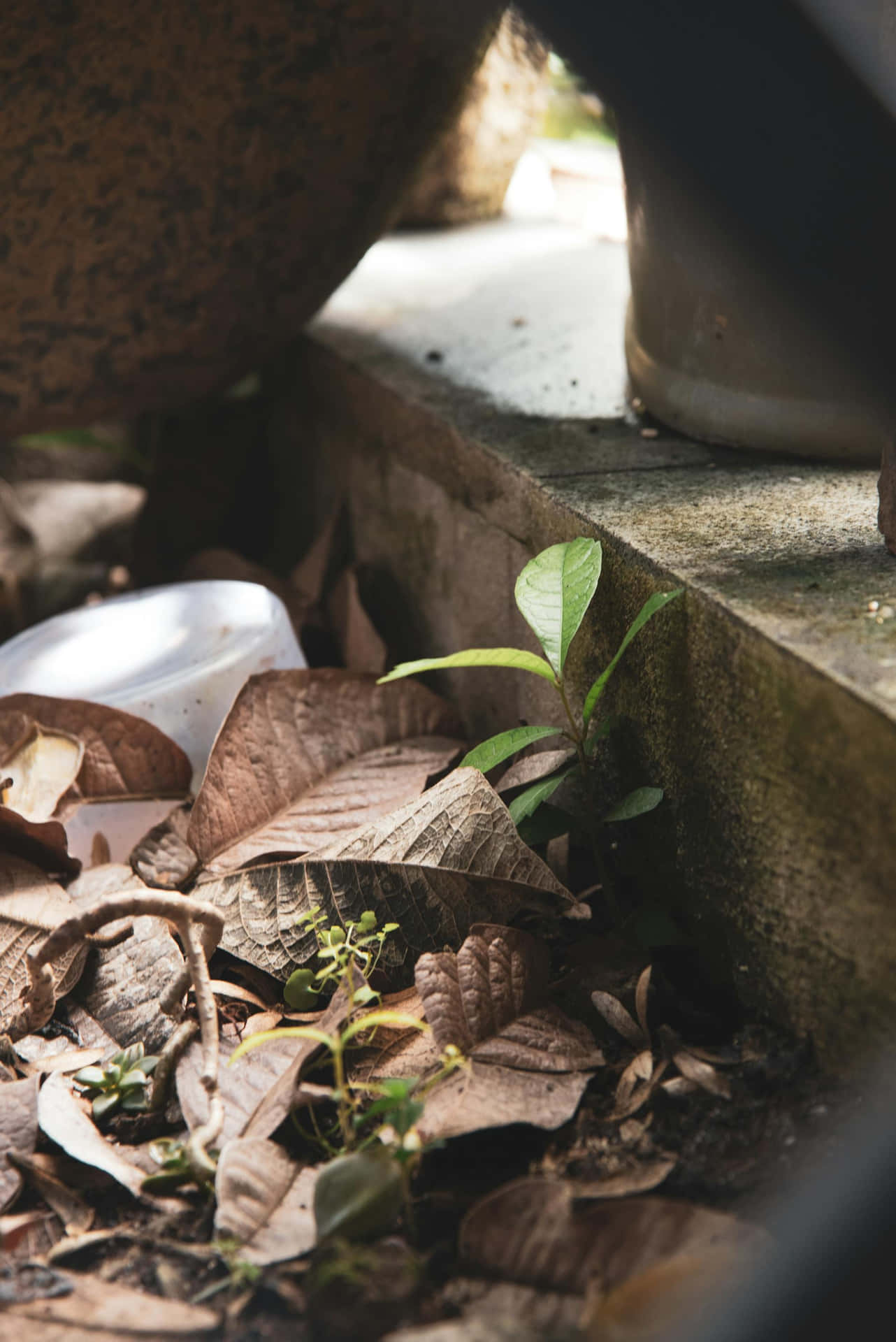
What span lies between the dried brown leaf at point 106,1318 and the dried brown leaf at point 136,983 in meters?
0.26

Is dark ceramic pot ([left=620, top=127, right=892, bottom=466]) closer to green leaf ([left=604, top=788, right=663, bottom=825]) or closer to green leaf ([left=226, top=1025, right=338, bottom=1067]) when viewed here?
green leaf ([left=604, top=788, right=663, bottom=825])

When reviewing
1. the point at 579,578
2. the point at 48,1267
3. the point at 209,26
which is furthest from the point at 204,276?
the point at 48,1267

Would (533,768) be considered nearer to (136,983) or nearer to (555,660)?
(555,660)

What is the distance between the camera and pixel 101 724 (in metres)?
1.39

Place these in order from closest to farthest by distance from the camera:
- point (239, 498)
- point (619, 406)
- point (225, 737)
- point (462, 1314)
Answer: point (462, 1314) < point (225, 737) < point (619, 406) < point (239, 498)

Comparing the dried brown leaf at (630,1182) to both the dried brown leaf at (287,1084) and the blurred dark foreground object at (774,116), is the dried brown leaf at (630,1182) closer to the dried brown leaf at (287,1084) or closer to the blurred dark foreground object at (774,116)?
the dried brown leaf at (287,1084)

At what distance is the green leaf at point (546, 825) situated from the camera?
45.0 inches

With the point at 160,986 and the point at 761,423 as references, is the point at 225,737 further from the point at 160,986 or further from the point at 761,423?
the point at 761,423

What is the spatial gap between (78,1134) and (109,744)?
0.55 m

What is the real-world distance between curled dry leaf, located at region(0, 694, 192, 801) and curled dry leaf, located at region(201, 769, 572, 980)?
1.07 ft

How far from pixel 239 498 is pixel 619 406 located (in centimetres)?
111

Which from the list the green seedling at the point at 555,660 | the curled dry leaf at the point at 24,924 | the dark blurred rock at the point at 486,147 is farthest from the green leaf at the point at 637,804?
the dark blurred rock at the point at 486,147

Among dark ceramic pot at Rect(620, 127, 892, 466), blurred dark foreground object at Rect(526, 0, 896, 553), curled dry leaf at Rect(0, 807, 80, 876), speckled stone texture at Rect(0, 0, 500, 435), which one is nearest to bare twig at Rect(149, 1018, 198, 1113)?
curled dry leaf at Rect(0, 807, 80, 876)

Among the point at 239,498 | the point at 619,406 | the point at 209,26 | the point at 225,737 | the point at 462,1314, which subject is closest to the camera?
the point at 462,1314
